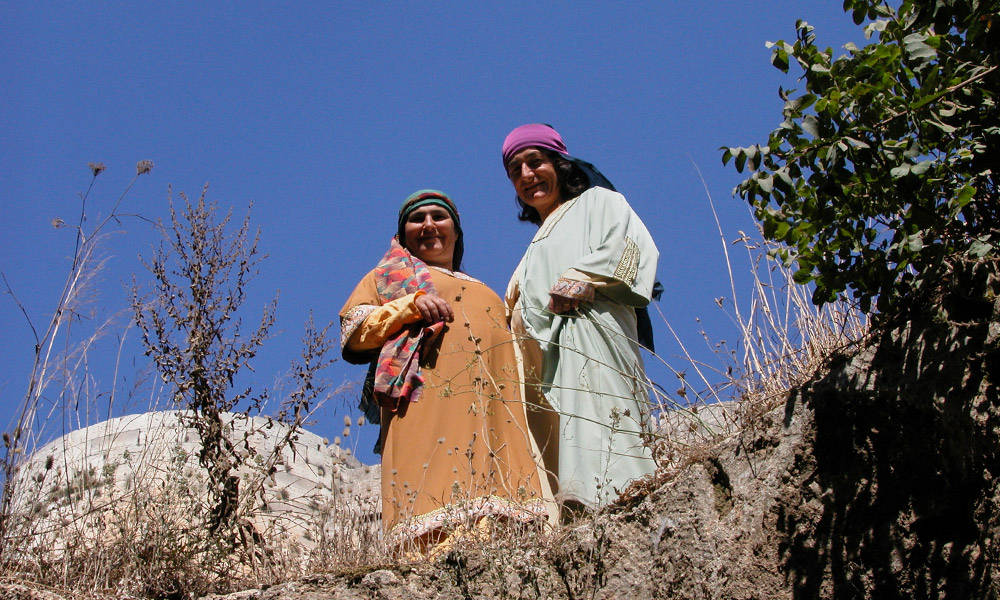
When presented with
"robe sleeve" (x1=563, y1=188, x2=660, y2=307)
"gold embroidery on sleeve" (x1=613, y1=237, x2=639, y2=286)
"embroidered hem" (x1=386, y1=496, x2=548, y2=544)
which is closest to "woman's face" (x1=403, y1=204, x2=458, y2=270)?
"robe sleeve" (x1=563, y1=188, x2=660, y2=307)

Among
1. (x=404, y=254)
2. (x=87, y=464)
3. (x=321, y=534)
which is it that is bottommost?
(x=321, y=534)

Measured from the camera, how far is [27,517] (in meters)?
4.02

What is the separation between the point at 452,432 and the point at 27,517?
171 cm

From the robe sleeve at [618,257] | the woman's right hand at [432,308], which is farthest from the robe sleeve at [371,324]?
the robe sleeve at [618,257]

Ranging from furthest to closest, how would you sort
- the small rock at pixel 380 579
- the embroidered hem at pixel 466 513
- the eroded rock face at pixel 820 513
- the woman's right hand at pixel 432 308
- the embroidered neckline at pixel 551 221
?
the embroidered neckline at pixel 551 221
the woman's right hand at pixel 432 308
the embroidered hem at pixel 466 513
the small rock at pixel 380 579
the eroded rock face at pixel 820 513

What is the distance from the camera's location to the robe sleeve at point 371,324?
5039 millimetres

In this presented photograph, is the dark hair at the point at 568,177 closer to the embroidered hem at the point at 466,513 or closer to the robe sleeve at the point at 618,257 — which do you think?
the robe sleeve at the point at 618,257

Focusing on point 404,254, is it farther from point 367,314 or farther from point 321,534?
point 321,534

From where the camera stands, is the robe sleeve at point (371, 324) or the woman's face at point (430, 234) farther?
the woman's face at point (430, 234)

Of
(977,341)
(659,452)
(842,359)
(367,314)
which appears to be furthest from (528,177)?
(977,341)

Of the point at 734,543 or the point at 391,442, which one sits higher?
the point at 391,442

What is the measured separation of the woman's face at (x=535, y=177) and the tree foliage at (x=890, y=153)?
2.27m

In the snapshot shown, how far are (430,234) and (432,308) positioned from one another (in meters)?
0.73

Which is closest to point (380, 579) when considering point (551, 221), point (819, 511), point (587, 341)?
point (819, 511)
